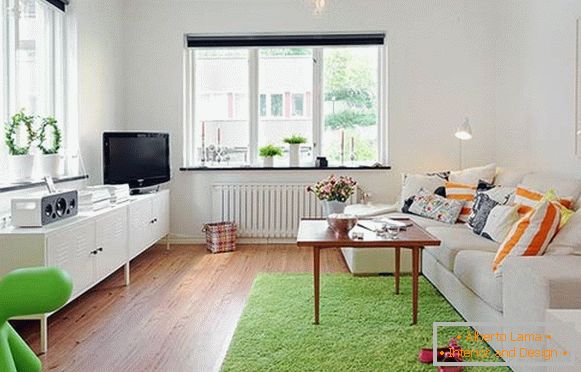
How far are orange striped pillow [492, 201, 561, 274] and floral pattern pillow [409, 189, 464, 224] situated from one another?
1.83m

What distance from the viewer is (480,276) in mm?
2994

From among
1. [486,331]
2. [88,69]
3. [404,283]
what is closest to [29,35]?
[88,69]

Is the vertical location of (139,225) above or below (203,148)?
below

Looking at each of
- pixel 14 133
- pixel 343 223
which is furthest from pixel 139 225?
pixel 343 223

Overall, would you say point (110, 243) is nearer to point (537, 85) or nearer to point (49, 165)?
point (49, 165)

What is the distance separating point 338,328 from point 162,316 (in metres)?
1.16

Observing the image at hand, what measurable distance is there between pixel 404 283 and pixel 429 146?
2.19m

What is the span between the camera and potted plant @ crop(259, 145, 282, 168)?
19.5ft

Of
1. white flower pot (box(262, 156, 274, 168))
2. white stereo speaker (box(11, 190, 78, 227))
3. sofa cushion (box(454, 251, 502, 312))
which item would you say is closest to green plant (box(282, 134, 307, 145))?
white flower pot (box(262, 156, 274, 168))

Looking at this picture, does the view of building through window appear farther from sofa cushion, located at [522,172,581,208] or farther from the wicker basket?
sofa cushion, located at [522,172,581,208]

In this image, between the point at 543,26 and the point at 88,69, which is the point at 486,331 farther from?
the point at 88,69

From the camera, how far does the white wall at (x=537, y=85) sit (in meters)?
4.18

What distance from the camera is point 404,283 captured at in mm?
4199

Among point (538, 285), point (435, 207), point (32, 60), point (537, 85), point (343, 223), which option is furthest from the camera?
point (435, 207)
